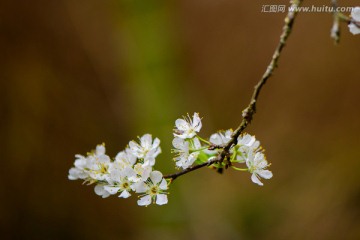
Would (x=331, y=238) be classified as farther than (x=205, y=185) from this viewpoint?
No

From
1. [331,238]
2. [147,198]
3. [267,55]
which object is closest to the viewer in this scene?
[147,198]

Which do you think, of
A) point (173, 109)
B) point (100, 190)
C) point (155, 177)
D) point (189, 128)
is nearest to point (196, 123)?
point (189, 128)

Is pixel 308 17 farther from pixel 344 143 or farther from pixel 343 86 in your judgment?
pixel 344 143

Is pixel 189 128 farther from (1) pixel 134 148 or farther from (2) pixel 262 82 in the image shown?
(2) pixel 262 82

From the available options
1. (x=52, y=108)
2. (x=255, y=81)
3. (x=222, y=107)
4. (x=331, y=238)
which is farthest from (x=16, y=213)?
(x=331, y=238)

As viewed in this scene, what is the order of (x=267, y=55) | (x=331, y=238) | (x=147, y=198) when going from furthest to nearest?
(x=267, y=55) → (x=331, y=238) → (x=147, y=198)

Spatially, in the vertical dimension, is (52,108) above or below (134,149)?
above

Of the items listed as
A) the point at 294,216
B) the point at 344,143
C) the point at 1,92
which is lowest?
the point at 294,216
